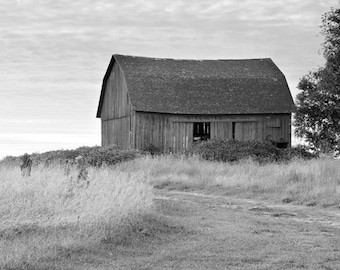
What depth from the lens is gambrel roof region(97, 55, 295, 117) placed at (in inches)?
1658

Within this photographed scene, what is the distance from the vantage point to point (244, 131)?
43.2m

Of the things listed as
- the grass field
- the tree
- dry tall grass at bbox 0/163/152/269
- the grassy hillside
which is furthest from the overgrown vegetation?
dry tall grass at bbox 0/163/152/269

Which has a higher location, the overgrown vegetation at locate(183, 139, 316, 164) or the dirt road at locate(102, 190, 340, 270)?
the overgrown vegetation at locate(183, 139, 316, 164)

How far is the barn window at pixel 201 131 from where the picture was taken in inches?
1704

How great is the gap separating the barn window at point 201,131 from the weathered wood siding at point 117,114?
193 inches

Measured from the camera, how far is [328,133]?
127 ft

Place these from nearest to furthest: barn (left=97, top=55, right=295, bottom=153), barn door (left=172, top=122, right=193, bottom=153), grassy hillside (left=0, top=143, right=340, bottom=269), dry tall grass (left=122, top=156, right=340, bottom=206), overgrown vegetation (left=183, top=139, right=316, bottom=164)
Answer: grassy hillside (left=0, top=143, right=340, bottom=269), dry tall grass (left=122, top=156, right=340, bottom=206), overgrown vegetation (left=183, top=139, right=316, bottom=164), barn (left=97, top=55, right=295, bottom=153), barn door (left=172, top=122, right=193, bottom=153)

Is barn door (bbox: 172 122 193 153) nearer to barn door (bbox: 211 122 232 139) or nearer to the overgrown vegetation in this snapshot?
barn door (bbox: 211 122 232 139)

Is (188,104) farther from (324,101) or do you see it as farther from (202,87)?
(324,101)

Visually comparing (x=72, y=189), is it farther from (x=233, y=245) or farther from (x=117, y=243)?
(x=233, y=245)

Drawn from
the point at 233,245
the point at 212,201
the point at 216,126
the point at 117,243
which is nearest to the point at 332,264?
the point at 233,245

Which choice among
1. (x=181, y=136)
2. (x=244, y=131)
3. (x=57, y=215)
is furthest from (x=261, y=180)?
(x=244, y=131)

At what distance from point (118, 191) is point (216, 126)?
2827 centimetres

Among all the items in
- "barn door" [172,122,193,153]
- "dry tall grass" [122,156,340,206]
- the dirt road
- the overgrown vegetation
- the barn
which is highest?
the barn
